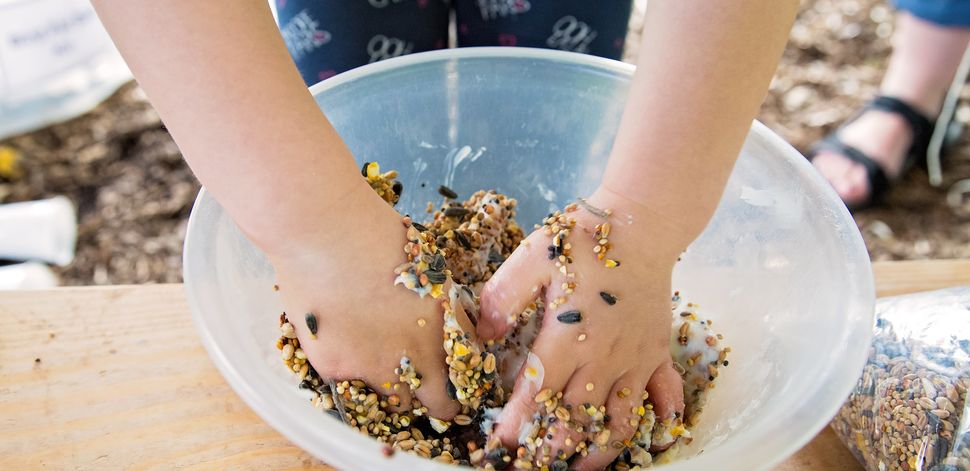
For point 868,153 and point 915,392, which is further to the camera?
point 868,153

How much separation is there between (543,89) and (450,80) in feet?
0.33

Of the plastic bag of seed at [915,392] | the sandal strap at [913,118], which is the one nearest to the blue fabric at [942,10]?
the sandal strap at [913,118]

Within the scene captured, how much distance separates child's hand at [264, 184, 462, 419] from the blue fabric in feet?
4.29

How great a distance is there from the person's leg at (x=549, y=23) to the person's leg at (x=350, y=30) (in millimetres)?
50

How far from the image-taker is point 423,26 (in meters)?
0.95

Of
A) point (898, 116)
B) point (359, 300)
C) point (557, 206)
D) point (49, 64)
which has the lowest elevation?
point (49, 64)

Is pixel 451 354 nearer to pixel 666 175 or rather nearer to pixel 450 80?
pixel 666 175

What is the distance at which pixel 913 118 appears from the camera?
1.59 meters

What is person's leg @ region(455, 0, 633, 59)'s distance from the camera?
36.9 inches

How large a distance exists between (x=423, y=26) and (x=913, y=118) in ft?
3.77

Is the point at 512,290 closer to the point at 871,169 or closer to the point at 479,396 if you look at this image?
the point at 479,396

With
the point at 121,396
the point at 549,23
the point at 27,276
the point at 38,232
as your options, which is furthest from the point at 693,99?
the point at 38,232

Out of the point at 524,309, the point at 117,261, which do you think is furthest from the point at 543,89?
the point at 117,261

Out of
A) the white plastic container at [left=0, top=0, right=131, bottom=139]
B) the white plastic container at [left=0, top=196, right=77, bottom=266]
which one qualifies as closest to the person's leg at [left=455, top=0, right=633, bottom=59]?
the white plastic container at [left=0, top=196, right=77, bottom=266]
